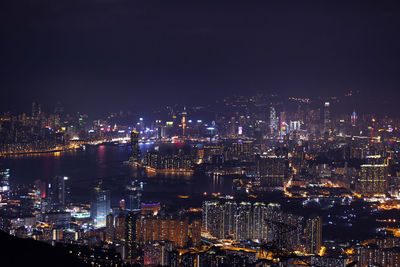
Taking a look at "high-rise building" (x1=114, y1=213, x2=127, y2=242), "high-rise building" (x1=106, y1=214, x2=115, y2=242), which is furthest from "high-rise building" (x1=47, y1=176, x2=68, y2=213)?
"high-rise building" (x1=114, y1=213, x2=127, y2=242)

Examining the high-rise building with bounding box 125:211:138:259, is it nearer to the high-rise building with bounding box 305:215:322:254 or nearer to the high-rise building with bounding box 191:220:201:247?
the high-rise building with bounding box 191:220:201:247

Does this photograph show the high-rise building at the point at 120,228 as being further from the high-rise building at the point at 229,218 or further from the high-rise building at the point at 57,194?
the high-rise building at the point at 57,194

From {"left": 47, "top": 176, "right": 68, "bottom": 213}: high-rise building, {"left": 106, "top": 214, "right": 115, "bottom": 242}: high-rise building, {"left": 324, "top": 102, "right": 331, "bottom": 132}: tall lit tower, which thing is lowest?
{"left": 106, "top": 214, "right": 115, "bottom": 242}: high-rise building

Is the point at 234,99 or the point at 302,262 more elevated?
the point at 234,99

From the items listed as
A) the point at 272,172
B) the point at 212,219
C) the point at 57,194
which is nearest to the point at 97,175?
the point at 57,194

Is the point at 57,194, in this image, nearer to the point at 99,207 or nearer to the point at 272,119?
the point at 99,207

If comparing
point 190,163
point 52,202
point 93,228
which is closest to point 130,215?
point 93,228

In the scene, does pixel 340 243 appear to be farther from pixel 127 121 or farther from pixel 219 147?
pixel 127 121
